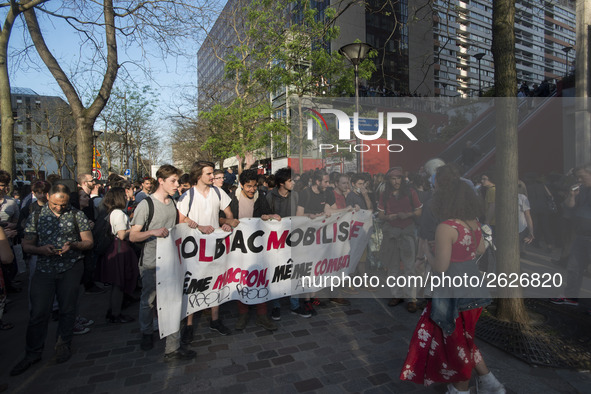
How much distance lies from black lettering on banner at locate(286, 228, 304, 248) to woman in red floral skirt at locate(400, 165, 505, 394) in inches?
89.7

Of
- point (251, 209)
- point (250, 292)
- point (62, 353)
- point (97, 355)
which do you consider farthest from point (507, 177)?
point (62, 353)

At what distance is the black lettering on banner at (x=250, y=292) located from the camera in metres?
4.41

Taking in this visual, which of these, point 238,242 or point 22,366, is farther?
point 238,242

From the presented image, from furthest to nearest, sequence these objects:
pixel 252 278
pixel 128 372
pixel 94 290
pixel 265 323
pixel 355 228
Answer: pixel 94 290
pixel 355 228
pixel 252 278
pixel 265 323
pixel 128 372

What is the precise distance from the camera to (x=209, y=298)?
13.6 feet

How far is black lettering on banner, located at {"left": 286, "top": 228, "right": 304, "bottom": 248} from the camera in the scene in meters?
4.80

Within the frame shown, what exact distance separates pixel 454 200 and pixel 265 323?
278 centimetres

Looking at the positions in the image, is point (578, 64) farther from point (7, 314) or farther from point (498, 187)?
point (7, 314)

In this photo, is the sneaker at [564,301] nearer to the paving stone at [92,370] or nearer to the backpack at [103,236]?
the paving stone at [92,370]

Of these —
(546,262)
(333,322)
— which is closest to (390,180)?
(333,322)

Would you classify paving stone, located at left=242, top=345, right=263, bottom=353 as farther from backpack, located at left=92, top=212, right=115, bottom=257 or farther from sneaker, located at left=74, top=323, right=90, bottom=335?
A: backpack, located at left=92, top=212, right=115, bottom=257

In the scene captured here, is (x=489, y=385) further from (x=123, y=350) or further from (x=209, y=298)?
(x=123, y=350)

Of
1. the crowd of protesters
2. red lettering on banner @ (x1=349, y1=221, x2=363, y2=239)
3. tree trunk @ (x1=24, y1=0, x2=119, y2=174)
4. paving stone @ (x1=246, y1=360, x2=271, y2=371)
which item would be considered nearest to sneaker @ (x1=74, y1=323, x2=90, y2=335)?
the crowd of protesters

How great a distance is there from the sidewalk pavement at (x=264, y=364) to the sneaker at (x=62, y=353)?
6 centimetres
